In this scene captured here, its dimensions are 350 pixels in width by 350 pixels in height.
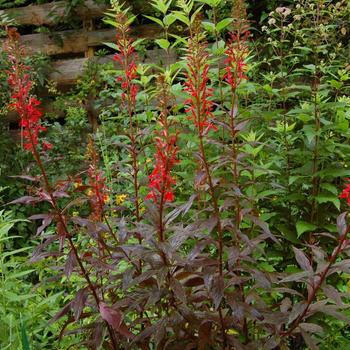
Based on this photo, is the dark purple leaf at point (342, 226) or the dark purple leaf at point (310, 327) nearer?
the dark purple leaf at point (342, 226)

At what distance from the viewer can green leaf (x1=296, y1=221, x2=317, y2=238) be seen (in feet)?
8.93

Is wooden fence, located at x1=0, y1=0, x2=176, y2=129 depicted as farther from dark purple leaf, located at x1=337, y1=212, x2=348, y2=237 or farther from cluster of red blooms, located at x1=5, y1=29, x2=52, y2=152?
dark purple leaf, located at x1=337, y1=212, x2=348, y2=237

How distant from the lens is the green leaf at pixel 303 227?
107 inches

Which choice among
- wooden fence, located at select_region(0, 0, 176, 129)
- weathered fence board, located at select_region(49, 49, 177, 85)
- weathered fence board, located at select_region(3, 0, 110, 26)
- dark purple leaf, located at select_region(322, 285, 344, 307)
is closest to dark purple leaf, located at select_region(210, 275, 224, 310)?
dark purple leaf, located at select_region(322, 285, 344, 307)

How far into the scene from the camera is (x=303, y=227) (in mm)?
2740

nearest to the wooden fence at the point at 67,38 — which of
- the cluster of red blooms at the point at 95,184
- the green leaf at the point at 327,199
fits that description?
the green leaf at the point at 327,199

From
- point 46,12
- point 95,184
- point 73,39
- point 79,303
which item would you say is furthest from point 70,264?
point 46,12

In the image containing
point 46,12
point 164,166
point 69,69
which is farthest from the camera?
point 46,12

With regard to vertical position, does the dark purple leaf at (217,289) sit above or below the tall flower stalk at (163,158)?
below

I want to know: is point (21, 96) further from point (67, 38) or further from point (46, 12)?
point (46, 12)

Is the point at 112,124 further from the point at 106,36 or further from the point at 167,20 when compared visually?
the point at 167,20

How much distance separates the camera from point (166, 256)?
77.3 inches

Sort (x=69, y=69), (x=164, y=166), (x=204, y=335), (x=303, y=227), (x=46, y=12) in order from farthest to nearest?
1. (x=46, y=12)
2. (x=69, y=69)
3. (x=303, y=227)
4. (x=204, y=335)
5. (x=164, y=166)

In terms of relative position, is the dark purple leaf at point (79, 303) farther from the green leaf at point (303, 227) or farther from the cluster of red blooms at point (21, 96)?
the green leaf at point (303, 227)
